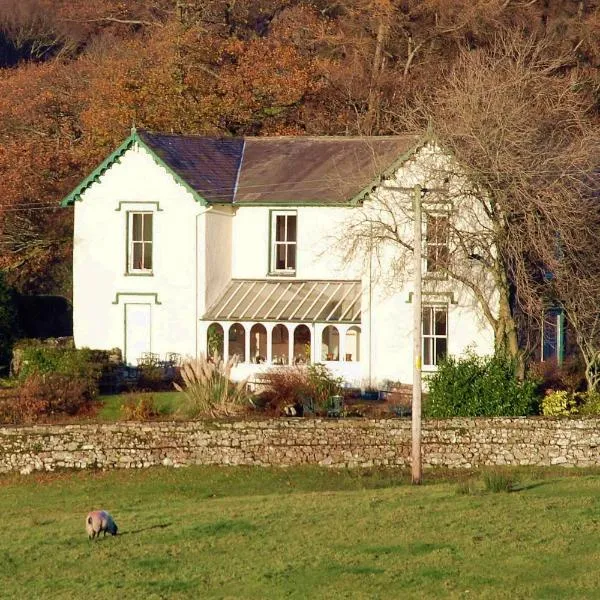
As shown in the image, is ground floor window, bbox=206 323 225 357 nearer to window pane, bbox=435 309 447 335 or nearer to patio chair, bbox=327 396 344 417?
window pane, bbox=435 309 447 335

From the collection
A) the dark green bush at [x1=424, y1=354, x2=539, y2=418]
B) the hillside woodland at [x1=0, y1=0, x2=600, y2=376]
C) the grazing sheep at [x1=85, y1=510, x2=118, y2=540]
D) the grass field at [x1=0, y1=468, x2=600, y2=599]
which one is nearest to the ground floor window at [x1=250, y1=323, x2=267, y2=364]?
the hillside woodland at [x1=0, y1=0, x2=600, y2=376]

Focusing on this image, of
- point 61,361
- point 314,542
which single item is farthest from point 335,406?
point 314,542

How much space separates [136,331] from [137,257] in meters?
2.03

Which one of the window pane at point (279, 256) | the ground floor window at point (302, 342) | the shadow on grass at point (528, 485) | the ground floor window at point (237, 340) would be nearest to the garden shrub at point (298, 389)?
the ground floor window at point (302, 342)

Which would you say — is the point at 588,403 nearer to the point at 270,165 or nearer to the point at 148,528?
the point at 270,165

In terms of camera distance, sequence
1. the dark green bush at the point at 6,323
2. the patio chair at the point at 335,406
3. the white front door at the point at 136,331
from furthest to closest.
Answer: the dark green bush at the point at 6,323
the white front door at the point at 136,331
the patio chair at the point at 335,406

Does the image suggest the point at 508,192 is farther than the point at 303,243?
No

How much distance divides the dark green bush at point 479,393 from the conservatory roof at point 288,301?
6.10 meters

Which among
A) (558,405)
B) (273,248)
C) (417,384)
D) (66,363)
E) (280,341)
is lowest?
(558,405)

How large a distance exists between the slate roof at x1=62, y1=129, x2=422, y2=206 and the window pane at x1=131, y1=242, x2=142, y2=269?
6.92 ft

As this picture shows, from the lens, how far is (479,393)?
110 feet

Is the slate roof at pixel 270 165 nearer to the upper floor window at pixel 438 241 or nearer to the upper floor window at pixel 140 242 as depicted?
the upper floor window at pixel 140 242

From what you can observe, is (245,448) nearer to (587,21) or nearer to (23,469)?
(23,469)

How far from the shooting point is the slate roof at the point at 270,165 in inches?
1612
